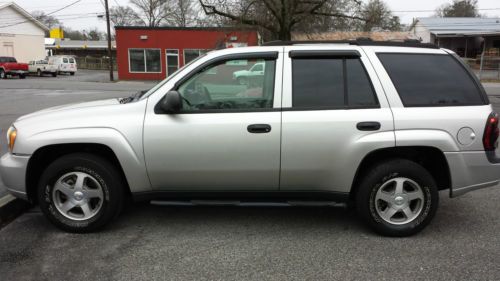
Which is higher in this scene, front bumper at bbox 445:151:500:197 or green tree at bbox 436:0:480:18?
green tree at bbox 436:0:480:18

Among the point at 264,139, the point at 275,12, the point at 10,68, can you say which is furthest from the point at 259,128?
the point at 10,68

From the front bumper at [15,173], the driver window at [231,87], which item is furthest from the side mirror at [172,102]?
the front bumper at [15,173]

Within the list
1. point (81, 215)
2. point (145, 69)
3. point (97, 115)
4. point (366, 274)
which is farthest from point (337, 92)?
point (145, 69)

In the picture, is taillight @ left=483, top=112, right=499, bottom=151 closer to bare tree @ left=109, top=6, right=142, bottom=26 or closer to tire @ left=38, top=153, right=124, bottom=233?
tire @ left=38, top=153, right=124, bottom=233

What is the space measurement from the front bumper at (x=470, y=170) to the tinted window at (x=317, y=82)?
1.16 m

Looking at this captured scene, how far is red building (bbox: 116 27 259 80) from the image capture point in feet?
118

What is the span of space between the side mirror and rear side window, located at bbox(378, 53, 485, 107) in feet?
6.32

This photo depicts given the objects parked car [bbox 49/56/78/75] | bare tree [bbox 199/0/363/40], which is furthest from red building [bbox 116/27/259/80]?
bare tree [bbox 199/0/363/40]

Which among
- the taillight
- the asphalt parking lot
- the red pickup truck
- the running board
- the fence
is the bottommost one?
the asphalt parking lot

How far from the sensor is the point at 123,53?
36906 mm

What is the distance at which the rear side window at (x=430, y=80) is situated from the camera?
4.14m

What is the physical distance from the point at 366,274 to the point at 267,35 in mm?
21714

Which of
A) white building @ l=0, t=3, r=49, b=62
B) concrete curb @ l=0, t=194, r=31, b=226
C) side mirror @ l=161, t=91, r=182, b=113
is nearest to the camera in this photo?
side mirror @ l=161, t=91, r=182, b=113

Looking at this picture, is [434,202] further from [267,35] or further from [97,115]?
[267,35]
